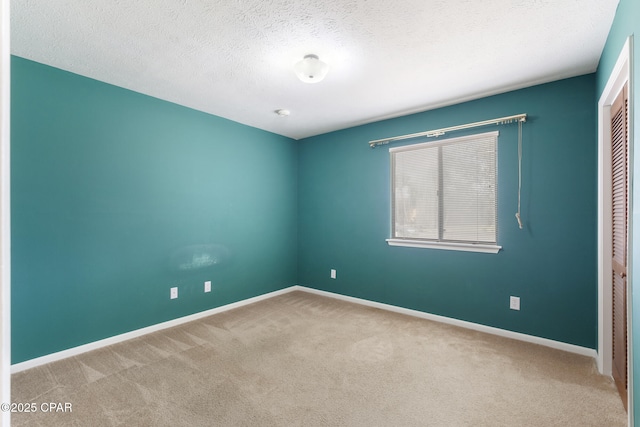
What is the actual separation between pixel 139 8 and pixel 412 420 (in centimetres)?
294

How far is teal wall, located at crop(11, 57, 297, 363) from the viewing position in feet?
7.81

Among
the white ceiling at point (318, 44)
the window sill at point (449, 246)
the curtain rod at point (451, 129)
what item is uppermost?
the white ceiling at point (318, 44)

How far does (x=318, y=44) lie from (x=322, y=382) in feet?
7.97

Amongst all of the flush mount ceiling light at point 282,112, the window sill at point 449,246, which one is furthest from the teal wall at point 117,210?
the window sill at point 449,246

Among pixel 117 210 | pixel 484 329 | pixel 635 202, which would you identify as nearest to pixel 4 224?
pixel 635 202

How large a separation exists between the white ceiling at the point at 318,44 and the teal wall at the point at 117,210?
322 millimetres

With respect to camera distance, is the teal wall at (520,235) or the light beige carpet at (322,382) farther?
the teal wall at (520,235)

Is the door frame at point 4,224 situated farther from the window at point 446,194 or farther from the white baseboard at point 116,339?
the window at point 446,194

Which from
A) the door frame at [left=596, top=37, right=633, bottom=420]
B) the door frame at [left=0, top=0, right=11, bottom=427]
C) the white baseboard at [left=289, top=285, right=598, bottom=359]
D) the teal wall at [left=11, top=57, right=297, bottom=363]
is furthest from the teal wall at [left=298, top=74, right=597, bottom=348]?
the door frame at [left=0, top=0, right=11, bottom=427]

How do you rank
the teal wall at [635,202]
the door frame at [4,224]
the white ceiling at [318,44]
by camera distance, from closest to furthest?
the door frame at [4,224], the teal wall at [635,202], the white ceiling at [318,44]

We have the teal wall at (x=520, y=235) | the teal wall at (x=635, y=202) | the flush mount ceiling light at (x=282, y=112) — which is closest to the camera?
the teal wall at (x=635, y=202)

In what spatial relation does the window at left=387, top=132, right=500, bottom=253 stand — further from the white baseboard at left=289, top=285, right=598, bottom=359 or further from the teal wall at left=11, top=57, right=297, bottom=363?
the teal wall at left=11, top=57, right=297, bottom=363

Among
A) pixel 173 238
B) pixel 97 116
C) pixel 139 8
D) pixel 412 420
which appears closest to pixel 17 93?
pixel 97 116

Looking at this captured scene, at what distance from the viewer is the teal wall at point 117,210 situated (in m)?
2.38
